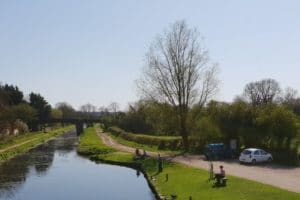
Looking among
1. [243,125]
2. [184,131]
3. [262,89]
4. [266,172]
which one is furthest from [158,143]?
[262,89]

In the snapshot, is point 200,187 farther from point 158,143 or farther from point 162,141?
point 158,143

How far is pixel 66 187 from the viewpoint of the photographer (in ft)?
142

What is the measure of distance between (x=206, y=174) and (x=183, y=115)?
27080 mm

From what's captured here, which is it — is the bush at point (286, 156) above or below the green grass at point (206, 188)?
above

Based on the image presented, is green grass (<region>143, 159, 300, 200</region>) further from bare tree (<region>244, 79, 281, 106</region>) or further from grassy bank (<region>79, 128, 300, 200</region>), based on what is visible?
bare tree (<region>244, 79, 281, 106</region>)

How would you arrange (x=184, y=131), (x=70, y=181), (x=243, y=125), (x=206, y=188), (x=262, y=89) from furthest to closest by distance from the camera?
(x=262, y=89) < (x=184, y=131) < (x=243, y=125) < (x=70, y=181) < (x=206, y=188)

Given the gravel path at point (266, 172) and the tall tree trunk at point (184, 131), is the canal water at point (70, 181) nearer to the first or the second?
the gravel path at point (266, 172)

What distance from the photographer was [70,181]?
46.9 m

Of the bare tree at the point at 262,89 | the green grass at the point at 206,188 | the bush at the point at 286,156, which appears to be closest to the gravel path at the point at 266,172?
the green grass at the point at 206,188

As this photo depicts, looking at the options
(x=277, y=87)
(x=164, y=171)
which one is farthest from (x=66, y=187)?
(x=277, y=87)

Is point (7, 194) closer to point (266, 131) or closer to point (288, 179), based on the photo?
point (288, 179)

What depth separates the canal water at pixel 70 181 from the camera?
1511 inches

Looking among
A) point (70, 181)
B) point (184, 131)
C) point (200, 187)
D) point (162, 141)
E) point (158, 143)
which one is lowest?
point (70, 181)

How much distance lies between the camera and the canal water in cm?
3838
